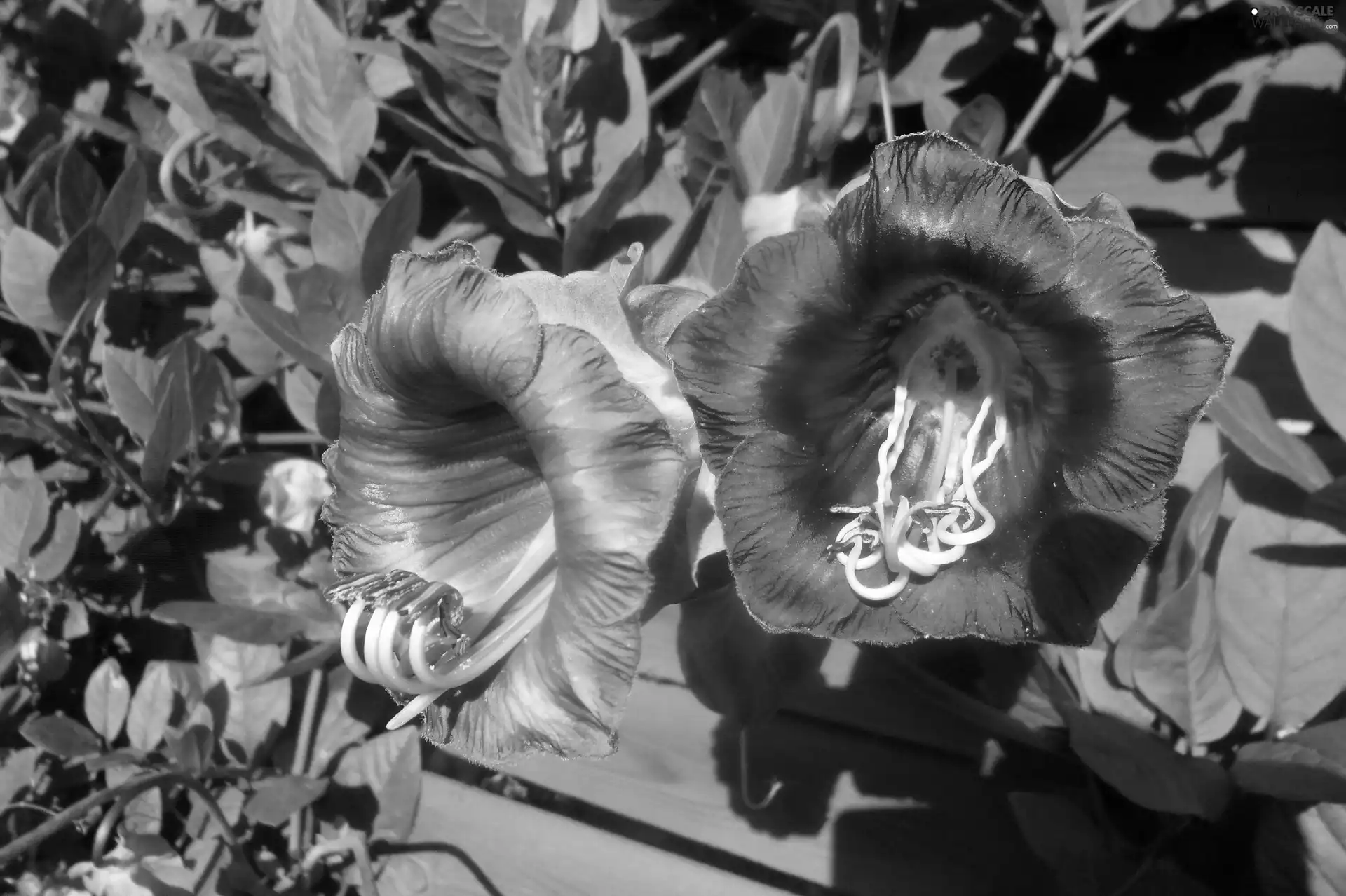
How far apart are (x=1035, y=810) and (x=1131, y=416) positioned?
1.18 feet

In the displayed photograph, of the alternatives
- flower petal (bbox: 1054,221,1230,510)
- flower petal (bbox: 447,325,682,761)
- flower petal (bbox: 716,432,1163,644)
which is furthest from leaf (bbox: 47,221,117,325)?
flower petal (bbox: 1054,221,1230,510)

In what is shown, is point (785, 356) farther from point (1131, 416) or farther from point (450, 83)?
point (450, 83)

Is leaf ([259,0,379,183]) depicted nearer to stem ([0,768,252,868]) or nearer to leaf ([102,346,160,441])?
leaf ([102,346,160,441])

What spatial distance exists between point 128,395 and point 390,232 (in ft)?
1.04

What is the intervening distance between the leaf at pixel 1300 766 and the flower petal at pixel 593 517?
409 millimetres

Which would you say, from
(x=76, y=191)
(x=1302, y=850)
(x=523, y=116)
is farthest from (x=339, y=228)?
(x=1302, y=850)

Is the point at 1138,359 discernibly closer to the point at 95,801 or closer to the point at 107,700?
the point at 95,801

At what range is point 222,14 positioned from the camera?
105 centimetres

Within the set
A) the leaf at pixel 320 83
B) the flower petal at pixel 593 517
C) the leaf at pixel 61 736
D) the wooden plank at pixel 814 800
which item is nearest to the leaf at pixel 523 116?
the leaf at pixel 320 83

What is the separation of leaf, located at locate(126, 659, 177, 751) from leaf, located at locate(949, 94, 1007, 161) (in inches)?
35.2

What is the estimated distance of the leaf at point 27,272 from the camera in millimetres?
905

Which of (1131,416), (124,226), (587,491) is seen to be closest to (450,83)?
(124,226)

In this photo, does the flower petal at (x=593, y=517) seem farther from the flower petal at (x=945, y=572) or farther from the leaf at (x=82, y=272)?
the leaf at (x=82, y=272)

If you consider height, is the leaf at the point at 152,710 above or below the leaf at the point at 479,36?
below
